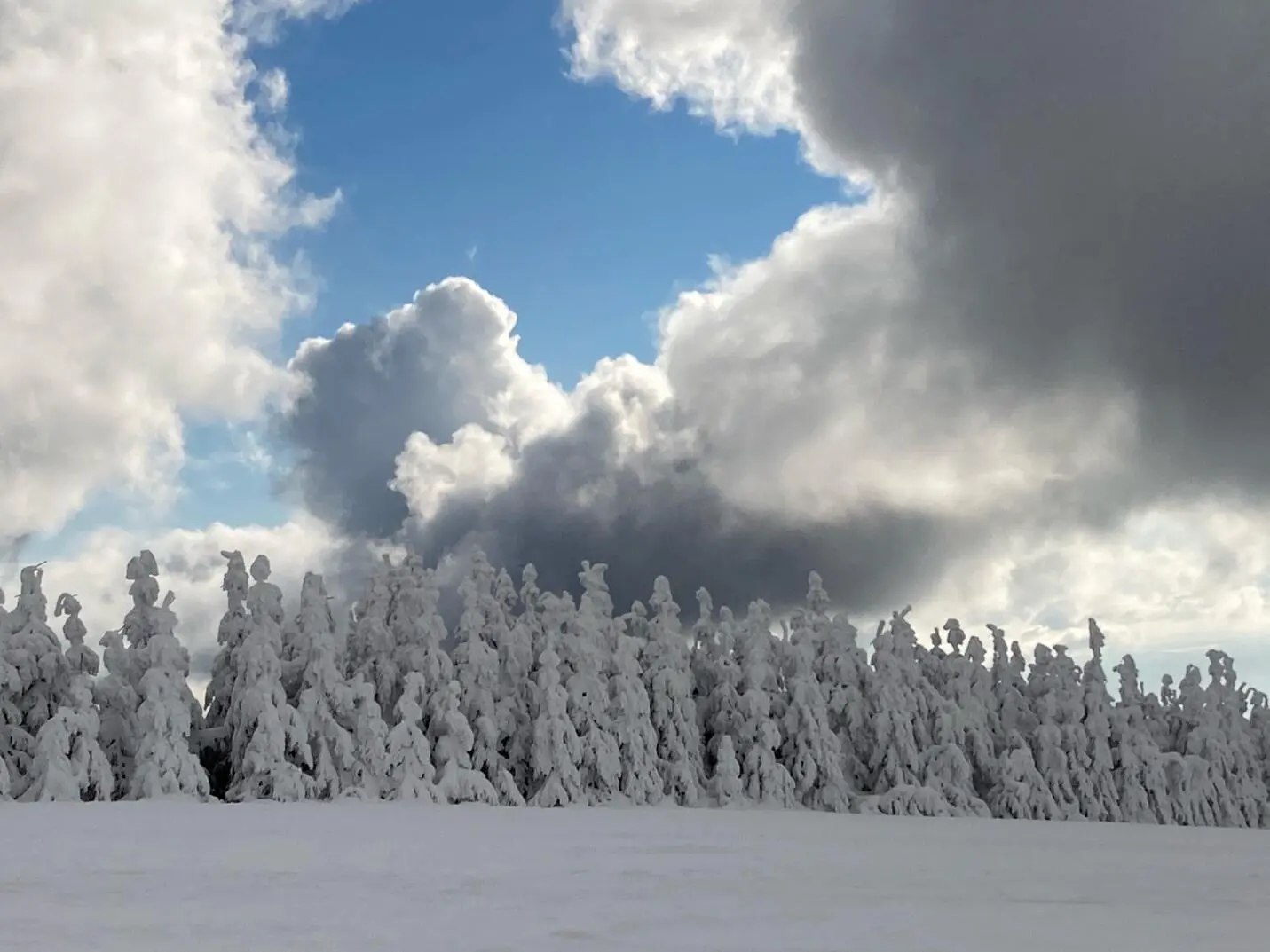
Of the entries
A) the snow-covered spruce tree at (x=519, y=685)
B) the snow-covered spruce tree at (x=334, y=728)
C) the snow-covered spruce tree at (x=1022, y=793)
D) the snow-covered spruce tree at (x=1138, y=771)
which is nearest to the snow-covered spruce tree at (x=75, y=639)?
the snow-covered spruce tree at (x=334, y=728)

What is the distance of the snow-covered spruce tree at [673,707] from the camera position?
166ft

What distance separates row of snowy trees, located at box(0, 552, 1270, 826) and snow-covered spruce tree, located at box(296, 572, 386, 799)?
0.31ft

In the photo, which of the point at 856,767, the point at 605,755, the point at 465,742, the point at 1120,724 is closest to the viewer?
the point at 465,742

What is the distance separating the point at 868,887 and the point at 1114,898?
3482 mm

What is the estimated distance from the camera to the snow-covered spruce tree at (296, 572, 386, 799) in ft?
137

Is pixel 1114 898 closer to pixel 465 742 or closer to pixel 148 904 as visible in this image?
pixel 148 904

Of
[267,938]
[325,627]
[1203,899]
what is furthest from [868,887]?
[325,627]

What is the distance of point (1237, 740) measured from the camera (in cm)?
6388

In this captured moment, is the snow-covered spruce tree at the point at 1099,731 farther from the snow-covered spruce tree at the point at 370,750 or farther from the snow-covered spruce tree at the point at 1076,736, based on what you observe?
the snow-covered spruce tree at the point at 370,750

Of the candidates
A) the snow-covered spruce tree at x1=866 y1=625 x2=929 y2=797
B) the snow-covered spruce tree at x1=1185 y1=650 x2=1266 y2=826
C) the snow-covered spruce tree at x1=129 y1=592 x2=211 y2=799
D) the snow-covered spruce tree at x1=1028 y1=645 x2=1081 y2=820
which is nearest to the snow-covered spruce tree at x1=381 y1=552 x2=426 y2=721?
the snow-covered spruce tree at x1=129 y1=592 x2=211 y2=799

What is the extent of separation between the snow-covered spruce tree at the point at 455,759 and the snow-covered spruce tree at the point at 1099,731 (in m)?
33.3

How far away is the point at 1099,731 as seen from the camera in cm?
5959

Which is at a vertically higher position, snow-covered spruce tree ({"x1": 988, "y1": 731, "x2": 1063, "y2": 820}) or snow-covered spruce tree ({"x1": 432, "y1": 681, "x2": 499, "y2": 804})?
snow-covered spruce tree ({"x1": 432, "y1": 681, "x2": 499, "y2": 804})

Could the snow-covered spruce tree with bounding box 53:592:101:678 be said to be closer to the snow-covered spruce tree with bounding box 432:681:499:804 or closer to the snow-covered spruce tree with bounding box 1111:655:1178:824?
the snow-covered spruce tree with bounding box 432:681:499:804
